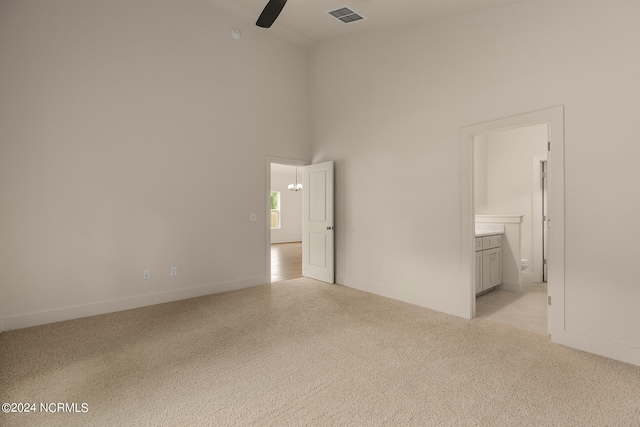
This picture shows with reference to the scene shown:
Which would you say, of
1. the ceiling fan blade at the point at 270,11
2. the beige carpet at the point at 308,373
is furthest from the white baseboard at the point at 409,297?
the ceiling fan blade at the point at 270,11

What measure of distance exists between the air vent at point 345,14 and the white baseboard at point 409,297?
11.7 ft

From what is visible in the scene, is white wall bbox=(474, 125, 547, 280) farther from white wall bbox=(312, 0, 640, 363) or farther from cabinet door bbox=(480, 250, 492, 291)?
white wall bbox=(312, 0, 640, 363)

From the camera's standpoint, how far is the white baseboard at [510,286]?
15.2 feet

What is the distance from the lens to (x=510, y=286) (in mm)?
Answer: 4699

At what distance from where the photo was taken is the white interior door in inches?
201

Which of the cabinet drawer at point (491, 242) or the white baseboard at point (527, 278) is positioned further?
the white baseboard at point (527, 278)

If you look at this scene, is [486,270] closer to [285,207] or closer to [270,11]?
[270,11]

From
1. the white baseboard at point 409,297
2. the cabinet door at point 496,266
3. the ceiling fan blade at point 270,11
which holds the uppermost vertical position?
the ceiling fan blade at point 270,11

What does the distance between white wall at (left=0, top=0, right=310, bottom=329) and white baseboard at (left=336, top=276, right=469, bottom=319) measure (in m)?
1.43

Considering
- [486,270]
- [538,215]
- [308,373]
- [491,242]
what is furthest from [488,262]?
[308,373]

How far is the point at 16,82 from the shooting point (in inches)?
126

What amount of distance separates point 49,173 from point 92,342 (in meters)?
1.82

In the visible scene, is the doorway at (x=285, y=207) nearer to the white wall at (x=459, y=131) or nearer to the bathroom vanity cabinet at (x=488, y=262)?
the white wall at (x=459, y=131)

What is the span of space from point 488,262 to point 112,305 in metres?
4.81
